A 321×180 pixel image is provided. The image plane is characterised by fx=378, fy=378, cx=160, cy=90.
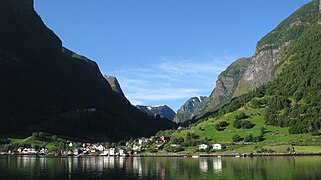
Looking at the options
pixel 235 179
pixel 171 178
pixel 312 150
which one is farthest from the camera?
pixel 312 150

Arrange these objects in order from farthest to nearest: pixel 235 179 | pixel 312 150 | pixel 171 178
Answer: pixel 312 150, pixel 171 178, pixel 235 179

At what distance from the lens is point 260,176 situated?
96.6 metres

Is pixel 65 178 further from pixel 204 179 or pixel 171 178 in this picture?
pixel 204 179

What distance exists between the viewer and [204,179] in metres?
93.9

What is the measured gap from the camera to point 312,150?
193m

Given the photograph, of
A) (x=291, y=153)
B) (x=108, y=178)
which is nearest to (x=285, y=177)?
(x=108, y=178)

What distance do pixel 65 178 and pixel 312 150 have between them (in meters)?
139

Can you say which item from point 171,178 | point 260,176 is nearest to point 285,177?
point 260,176

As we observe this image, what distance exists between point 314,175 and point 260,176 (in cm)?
1299

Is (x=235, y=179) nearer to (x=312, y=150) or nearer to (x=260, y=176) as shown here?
(x=260, y=176)

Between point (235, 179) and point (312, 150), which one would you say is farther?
point (312, 150)

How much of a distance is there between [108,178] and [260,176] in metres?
39.6

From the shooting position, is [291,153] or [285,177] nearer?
[285,177]

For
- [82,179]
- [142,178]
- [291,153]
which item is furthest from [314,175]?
[291,153]
